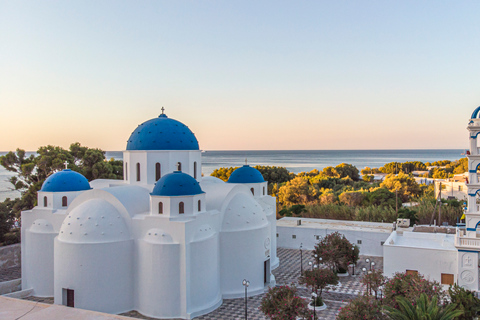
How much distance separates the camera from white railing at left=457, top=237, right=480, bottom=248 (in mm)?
15687

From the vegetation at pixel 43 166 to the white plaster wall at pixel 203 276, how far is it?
59.2 feet

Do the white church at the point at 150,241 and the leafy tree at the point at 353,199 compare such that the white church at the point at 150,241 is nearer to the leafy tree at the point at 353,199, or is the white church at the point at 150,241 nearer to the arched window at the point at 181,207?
the arched window at the point at 181,207

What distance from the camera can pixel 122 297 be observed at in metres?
14.7

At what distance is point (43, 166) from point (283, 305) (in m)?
25.0

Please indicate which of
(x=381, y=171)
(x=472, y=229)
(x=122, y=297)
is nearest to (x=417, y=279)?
(x=472, y=229)

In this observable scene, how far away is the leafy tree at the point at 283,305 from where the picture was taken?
38.3 feet

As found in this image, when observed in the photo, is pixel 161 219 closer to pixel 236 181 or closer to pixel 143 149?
pixel 143 149

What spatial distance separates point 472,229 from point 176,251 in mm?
12665

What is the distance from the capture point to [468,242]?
51.9ft

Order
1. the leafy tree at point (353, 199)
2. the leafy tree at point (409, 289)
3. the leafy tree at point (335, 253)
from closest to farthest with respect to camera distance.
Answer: the leafy tree at point (409, 289) → the leafy tree at point (335, 253) → the leafy tree at point (353, 199)

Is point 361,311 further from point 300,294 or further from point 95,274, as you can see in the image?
point 95,274

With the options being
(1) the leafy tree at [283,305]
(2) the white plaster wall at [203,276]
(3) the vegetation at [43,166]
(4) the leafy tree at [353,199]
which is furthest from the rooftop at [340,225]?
(3) the vegetation at [43,166]

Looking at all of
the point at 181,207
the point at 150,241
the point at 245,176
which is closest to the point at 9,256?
the point at 150,241

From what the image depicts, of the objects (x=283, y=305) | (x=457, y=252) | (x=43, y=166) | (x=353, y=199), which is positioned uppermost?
(x=43, y=166)
